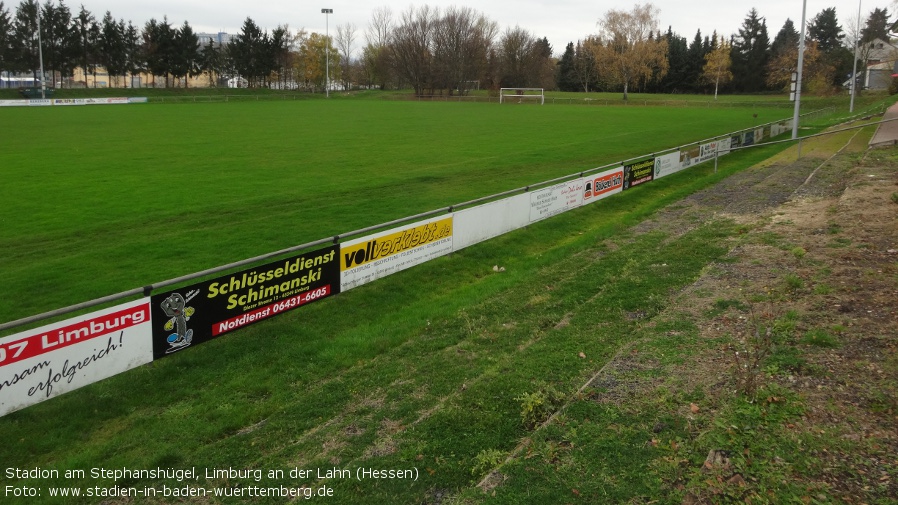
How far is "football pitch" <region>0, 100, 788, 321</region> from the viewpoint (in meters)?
14.4

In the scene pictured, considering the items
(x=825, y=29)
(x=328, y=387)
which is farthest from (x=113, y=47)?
(x=825, y=29)

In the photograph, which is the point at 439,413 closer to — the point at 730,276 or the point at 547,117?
the point at 730,276

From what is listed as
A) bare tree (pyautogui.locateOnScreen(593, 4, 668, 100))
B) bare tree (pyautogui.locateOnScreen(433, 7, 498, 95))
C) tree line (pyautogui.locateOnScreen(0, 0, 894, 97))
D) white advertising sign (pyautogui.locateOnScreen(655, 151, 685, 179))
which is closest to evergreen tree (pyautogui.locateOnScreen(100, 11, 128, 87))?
tree line (pyautogui.locateOnScreen(0, 0, 894, 97))

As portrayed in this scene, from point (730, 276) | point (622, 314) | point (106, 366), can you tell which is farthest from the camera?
point (730, 276)

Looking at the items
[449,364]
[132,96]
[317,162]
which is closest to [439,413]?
[449,364]

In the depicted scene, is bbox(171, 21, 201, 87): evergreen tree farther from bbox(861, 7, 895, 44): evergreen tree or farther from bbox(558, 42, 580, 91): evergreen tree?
bbox(861, 7, 895, 44): evergreen tree

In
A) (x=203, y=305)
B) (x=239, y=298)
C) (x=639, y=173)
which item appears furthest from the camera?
(x=639, y=173)

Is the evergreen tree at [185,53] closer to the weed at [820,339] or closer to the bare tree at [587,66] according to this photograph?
the bare tree at [587,66]

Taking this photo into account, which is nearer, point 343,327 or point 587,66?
point 343,327

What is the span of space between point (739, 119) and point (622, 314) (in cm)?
5486

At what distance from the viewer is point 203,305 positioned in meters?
9.39

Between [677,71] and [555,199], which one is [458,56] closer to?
[677,71]

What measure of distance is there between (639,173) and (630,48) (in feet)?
288

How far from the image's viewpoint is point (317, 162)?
92.4ft
